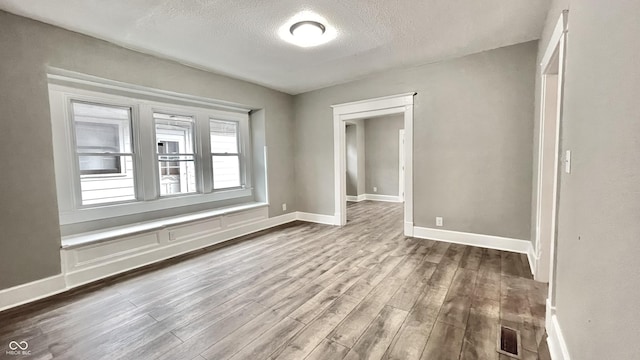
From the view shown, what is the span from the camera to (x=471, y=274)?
275 centimetres

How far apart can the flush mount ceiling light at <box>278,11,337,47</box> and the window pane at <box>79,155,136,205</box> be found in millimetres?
2637

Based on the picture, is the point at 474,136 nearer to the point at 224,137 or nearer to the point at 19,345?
the point at 224,137

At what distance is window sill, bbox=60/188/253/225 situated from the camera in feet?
10.0

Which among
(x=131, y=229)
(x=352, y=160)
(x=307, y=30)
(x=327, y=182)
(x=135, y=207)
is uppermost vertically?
(x=307, y=30)

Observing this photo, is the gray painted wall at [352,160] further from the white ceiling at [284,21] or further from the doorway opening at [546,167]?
the doorway opening at [546,167]

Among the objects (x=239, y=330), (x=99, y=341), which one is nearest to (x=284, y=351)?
(x=239, y=330)

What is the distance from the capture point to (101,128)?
3.30 metres

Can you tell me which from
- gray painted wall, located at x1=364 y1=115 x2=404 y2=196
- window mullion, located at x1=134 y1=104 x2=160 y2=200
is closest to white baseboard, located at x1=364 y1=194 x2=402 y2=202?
gray painted wall, located at x1=364 y1=115 x2=404 y2=196

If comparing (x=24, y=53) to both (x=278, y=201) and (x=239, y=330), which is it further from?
(x=278, y=201)

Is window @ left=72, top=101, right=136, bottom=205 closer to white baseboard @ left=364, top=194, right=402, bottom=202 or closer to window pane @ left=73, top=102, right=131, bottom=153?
window pane @ left=73, top=102, right=131, bottom=153

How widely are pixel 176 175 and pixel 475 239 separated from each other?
4.46 m

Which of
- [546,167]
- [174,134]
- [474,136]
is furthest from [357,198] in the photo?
[546,167]

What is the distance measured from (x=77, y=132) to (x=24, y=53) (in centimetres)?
94
